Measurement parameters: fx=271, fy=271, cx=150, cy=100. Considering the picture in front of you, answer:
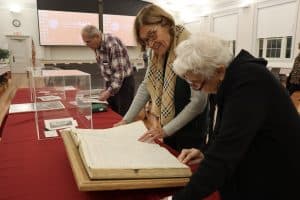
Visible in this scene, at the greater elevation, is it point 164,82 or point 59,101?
point 164,82

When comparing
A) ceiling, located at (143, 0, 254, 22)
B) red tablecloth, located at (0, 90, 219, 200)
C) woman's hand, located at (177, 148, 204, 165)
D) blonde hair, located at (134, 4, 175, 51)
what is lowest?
red tablecloth, located at (0, 90, 219, 200)

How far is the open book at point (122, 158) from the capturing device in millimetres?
704

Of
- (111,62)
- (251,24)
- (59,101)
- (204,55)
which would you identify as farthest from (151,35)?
(251,24)

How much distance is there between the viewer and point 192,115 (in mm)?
1177

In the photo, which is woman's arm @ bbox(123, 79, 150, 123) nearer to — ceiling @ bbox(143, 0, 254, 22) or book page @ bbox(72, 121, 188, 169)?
book page @ bbox(72, 121, 188, 169)

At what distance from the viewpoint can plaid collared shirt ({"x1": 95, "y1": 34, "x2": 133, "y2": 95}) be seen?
2.27 metres

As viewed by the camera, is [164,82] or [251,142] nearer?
[251,142]

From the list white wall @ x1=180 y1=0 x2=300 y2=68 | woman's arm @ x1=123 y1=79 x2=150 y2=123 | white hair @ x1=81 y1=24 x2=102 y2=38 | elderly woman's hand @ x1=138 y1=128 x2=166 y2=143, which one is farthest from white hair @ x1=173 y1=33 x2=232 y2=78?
white wall @ x1=180 y1=0 x2=300 y2=68

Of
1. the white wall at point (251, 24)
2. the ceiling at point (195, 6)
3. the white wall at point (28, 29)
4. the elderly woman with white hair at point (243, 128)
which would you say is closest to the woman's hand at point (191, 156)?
the elderly woman with white hair at point (243, 128)

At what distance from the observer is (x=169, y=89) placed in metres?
1.28

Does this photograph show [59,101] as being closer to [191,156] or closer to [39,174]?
[39,174]

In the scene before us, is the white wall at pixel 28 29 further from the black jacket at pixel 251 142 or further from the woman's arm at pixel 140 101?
the black jacket at pixel 251 142

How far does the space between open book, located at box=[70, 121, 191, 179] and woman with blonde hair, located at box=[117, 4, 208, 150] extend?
0.20 m

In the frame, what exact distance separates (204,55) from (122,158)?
376 mm
